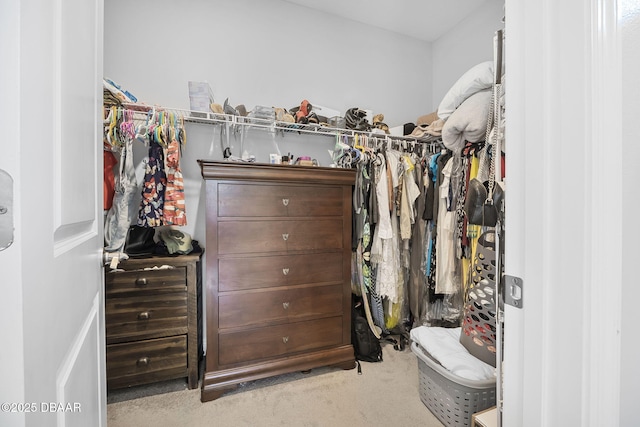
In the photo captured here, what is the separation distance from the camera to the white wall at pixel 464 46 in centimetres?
219

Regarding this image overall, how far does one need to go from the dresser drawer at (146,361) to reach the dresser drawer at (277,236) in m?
0.69

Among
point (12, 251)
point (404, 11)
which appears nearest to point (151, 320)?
point (12, 251)

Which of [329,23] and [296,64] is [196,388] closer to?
[296,64]

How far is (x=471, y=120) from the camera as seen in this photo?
5.70 feet

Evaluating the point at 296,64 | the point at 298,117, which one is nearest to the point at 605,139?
the point at 298,117

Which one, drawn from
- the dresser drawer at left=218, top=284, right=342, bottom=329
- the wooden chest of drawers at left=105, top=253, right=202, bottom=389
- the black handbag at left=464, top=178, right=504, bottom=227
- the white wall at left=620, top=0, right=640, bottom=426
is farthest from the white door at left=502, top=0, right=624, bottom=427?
the wooden chest of drawers at left=105, top=253, right=202, bottom=389

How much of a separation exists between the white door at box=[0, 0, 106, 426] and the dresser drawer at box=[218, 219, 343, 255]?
3.11 feet

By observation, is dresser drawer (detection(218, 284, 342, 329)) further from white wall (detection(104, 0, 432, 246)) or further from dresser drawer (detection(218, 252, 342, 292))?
white wall (detection(104, 0, 432, 246))

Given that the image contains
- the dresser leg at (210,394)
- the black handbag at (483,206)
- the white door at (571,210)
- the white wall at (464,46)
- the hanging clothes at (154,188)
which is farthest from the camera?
the white wall at (464,46)

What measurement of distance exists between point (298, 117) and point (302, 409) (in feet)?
6.57

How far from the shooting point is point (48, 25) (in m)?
0.36

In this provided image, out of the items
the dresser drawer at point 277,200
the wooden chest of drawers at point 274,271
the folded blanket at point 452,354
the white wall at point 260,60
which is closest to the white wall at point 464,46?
the white wall at point 260,60

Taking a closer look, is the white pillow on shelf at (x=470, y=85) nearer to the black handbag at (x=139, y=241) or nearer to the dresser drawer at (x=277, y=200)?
the dresser drawer at (x=277, y=200)

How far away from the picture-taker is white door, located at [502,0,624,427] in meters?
0.38
